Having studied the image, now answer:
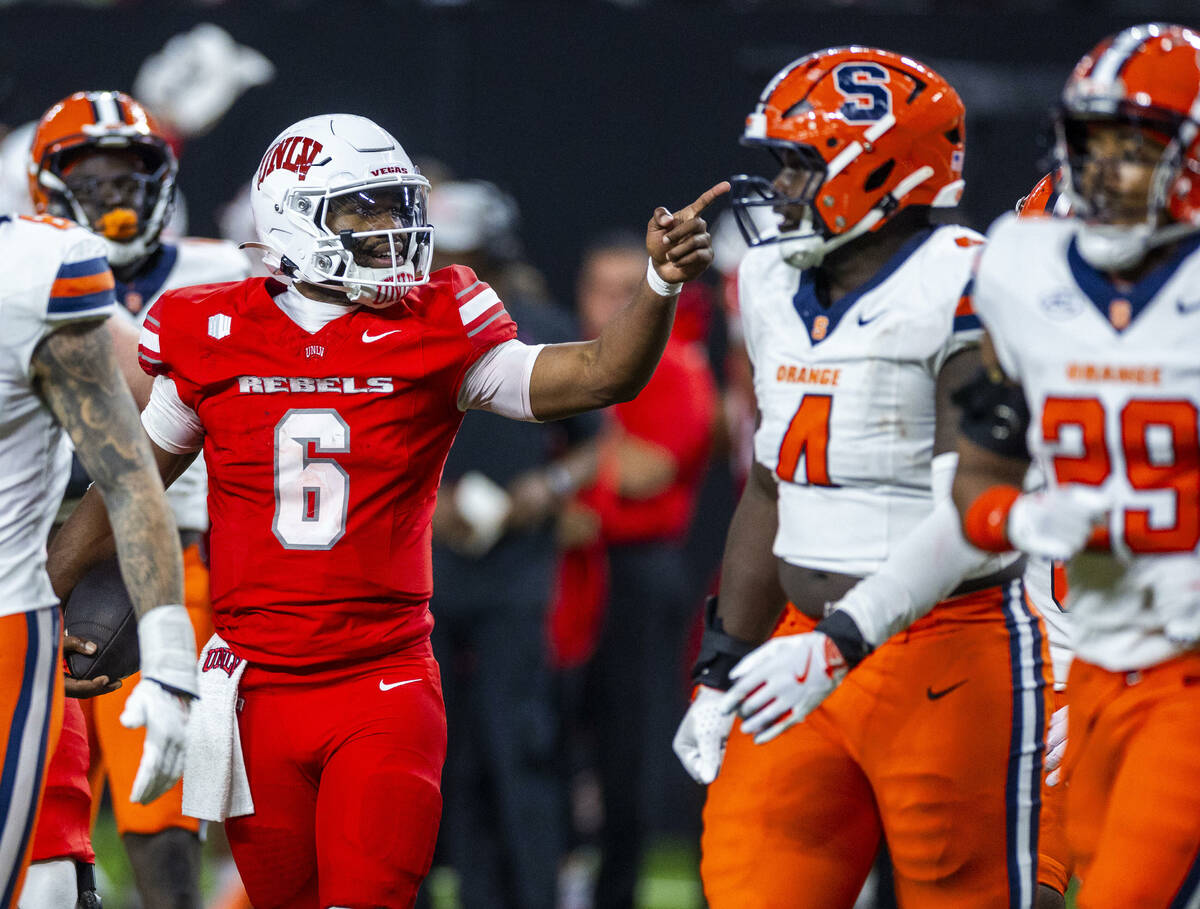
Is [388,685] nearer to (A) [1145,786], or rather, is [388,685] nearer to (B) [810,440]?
(B) [810,440]

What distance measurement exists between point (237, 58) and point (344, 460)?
172 inches

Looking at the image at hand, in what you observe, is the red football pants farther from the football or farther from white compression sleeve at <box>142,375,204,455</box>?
white compression sleeve at <box>142,375,204,455</box>

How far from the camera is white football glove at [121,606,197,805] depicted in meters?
2.71

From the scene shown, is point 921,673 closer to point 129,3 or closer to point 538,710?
point 538,710

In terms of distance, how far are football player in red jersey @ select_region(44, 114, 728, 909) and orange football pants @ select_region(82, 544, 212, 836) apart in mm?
685

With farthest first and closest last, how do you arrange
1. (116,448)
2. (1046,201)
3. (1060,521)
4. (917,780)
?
(1046,201) < (917,780) < (116,448) < (1060,521)

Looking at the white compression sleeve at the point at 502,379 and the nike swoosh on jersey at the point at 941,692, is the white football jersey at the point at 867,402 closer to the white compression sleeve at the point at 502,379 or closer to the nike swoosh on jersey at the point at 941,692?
Result: the nike swoosh on jersey at the point at 941,692

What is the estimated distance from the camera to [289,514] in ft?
10.5

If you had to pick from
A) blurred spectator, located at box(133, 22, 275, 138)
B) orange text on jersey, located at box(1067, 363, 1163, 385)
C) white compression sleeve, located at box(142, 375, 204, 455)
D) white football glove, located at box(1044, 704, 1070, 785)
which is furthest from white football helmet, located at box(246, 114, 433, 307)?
blurred spectator, located at box(133, 22, 275, 138)

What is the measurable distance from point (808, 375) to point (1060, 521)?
27.7 inches

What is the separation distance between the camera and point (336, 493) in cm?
320

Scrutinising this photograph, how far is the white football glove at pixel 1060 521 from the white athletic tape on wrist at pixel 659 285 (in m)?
0.80

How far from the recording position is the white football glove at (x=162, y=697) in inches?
107

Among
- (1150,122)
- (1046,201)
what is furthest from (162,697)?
(1046,201)
